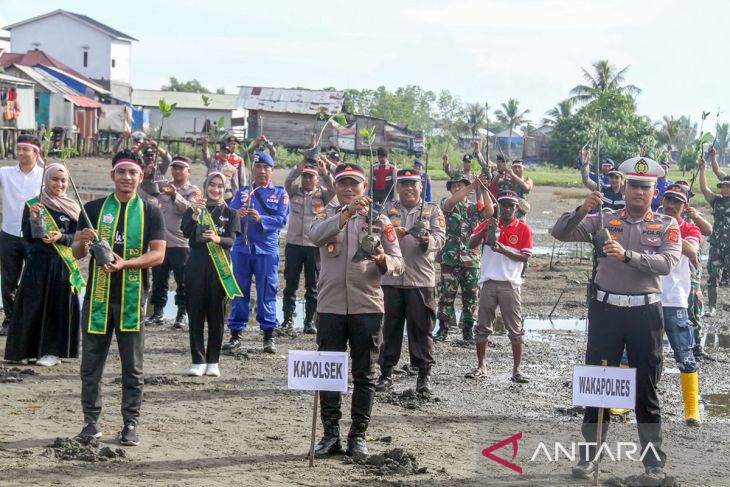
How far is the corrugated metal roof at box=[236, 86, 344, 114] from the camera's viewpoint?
2438 inches

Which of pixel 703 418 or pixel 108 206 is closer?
pixel 108 206

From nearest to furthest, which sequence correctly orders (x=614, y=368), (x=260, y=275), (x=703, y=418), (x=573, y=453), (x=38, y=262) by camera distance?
(x=614, y=368) < (x=573, y=453) < (x=703, y=418) < (x=38, y=262) < (x=260, y=275)

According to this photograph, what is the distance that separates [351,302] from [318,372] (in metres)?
0.66

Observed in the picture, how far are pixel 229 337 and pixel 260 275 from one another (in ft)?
4.39

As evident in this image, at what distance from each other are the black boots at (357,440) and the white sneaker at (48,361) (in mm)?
4315

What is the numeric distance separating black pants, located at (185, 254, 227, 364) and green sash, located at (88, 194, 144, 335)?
9.16 ft

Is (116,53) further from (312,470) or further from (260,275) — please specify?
(312,470)

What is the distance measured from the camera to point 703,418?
971 cm

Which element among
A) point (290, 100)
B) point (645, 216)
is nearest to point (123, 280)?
point (645, 216)

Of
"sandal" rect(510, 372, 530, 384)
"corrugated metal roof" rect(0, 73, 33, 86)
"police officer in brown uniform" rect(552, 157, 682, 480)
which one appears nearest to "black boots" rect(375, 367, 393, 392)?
"sandal" rect(510, 372, 530, 384)

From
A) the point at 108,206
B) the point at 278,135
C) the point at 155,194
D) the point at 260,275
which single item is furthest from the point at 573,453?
the point at 278,135

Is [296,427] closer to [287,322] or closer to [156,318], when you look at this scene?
[287,322]

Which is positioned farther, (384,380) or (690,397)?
(384,380)

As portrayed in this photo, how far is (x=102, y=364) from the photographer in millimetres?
7598
